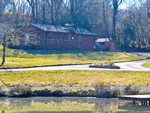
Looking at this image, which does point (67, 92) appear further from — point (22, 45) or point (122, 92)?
point (22, 45)

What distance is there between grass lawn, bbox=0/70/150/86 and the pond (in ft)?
12.4

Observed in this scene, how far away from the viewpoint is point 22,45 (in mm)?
58188

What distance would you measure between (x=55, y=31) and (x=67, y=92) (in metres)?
47.8

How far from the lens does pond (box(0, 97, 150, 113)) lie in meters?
11.6

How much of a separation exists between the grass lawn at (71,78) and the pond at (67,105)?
3769 millimetres

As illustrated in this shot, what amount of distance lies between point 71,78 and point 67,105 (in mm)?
8267

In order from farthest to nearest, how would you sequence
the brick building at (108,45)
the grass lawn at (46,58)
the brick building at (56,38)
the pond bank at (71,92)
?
the brick building at (108,45)
the brick building at (56,38)
the grass lawn at (46,58)
the pond bank at (71,92)

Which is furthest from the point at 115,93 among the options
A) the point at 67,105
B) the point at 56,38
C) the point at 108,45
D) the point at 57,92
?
the point at 108,45

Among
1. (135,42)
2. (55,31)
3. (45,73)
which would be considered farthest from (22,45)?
(135,42)

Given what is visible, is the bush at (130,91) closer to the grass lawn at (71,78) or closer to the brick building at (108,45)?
the grass lawn at (71,78)

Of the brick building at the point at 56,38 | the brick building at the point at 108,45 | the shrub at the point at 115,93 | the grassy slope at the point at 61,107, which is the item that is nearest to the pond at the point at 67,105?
the grassy slope at the point at 61,107

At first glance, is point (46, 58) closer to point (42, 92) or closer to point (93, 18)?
point (42, 92)

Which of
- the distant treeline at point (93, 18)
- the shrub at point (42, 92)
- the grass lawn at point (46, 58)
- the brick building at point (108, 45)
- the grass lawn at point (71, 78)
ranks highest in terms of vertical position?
the distant treeline at point (93, 18)

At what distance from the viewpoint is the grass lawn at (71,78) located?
61.6 ft
